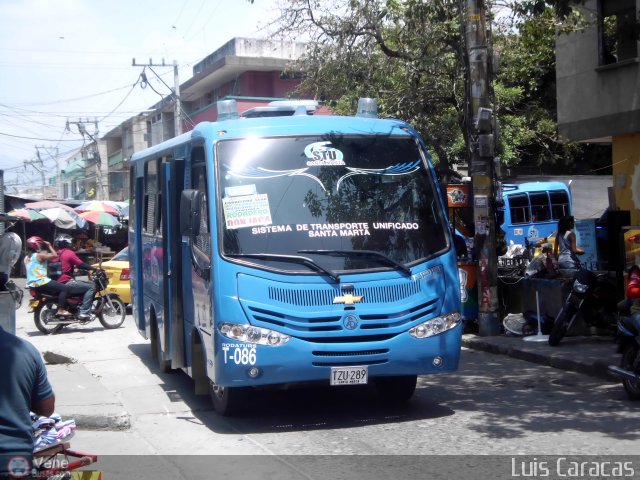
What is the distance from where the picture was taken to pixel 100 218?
110 ft

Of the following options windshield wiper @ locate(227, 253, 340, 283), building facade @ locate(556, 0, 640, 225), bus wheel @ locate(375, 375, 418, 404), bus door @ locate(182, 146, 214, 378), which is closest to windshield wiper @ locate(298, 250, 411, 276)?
windshield wiper @ locate(227, 253, 340, 283)

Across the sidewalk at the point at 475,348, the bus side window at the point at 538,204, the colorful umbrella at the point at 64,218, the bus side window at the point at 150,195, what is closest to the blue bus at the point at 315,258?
the sidewalk at the point at 475,348

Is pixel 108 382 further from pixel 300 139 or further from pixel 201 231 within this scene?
pixel 300 139

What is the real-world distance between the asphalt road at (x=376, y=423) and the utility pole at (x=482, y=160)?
98.0 inches

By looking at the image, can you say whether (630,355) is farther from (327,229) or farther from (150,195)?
(150,195)

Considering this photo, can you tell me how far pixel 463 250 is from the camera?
8805 mm

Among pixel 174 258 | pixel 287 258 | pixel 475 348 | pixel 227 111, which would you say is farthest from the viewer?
pixel 475 348

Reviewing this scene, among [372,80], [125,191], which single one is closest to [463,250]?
[372,80]

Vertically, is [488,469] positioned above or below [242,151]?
below

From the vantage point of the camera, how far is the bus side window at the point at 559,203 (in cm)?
2825

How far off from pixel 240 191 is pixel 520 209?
21.7 meters

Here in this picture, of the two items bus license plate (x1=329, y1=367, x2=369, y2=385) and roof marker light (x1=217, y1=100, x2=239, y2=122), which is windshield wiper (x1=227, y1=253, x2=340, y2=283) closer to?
bus license plate (x1=329, y1=367, x2=369, y2=385)

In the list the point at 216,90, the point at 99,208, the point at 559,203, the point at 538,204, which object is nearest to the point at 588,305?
the point at 538,204

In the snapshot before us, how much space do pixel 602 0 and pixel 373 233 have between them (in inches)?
469
